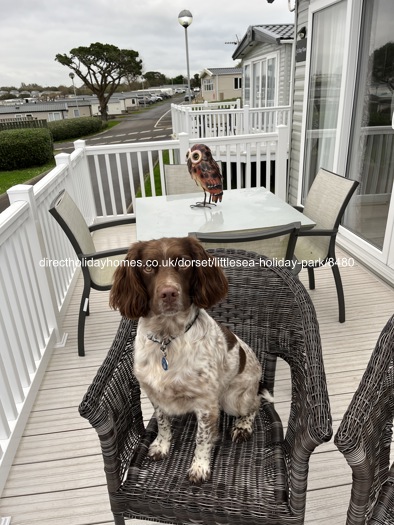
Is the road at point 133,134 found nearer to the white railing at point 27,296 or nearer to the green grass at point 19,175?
the green grass at point 19,175

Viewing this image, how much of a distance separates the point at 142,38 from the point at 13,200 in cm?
5915

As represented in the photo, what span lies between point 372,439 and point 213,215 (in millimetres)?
1890

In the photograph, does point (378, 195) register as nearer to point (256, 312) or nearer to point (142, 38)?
point (256, 312)

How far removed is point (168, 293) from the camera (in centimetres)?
109

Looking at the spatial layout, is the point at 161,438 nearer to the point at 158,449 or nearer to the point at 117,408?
the point at 158,449

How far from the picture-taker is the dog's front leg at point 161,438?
1277 millimetres

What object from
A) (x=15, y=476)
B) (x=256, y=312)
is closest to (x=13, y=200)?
(x=15, y=476)

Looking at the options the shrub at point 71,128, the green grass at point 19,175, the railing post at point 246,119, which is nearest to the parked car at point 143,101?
the shrub at point 71,128

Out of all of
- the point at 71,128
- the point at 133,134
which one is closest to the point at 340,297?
the point at 133,134

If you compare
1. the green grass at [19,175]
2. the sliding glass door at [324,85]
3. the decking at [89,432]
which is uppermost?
the sliding glass door at [324,85]

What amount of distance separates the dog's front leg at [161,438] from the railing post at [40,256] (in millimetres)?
1601

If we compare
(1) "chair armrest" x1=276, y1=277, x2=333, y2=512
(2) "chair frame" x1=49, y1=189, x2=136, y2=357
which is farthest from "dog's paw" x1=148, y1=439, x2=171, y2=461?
(2) "chair frame" x1=49, y1=189, x2=136, y2=357

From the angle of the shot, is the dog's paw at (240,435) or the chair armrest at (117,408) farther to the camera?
the dog's paw at (240,435)

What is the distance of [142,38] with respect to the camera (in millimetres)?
52000
